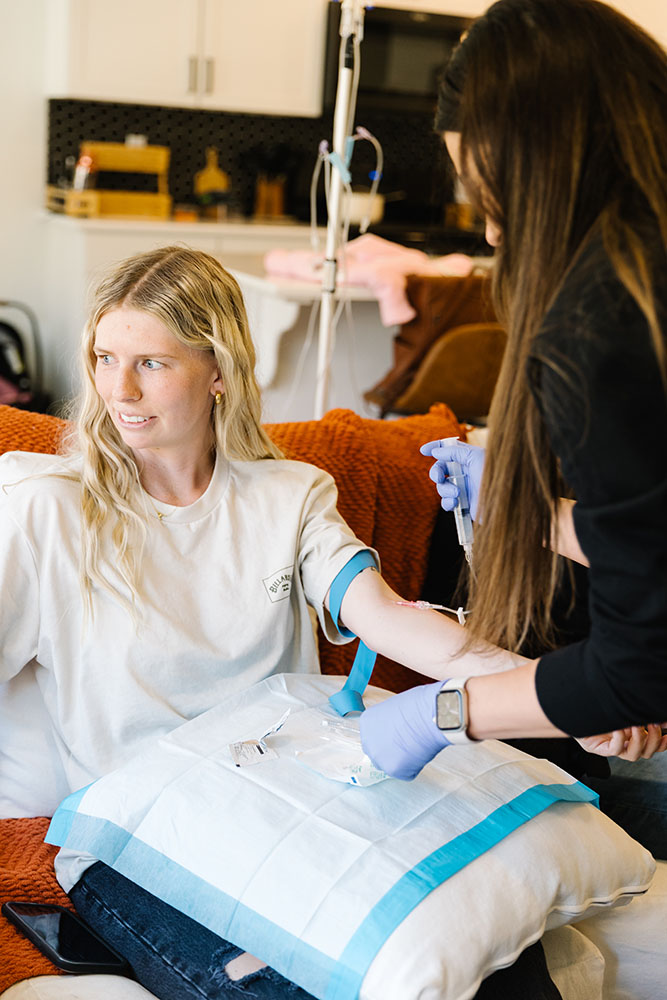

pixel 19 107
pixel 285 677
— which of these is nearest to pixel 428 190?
pixel 19 107

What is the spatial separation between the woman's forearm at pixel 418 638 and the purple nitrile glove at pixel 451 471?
0.48 ft

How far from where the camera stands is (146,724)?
4.33 ft

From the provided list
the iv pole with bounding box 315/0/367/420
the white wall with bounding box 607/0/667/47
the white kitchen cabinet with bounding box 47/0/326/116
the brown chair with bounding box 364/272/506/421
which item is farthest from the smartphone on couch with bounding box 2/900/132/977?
the white wall with bounding box 607/0/667/47

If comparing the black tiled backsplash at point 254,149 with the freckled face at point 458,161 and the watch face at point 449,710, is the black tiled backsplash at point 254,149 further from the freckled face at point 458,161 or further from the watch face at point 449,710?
the watch face at point 449,710

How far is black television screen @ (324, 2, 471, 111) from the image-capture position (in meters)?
4.59

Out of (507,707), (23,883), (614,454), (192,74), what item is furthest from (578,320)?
(192,74)

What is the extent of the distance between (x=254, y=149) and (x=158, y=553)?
12.9 feet

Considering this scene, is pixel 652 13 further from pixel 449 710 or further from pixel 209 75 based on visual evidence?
pixel 449 710

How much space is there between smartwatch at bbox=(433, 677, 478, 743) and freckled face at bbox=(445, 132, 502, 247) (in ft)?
1.38

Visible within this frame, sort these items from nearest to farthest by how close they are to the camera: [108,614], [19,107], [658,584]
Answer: [658,584], [108,614], [19,107]

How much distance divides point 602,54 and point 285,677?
0.80 meters

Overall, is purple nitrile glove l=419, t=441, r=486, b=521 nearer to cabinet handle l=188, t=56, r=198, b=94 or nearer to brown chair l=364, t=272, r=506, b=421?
brown chair l=364, t=272, r=506, b=421

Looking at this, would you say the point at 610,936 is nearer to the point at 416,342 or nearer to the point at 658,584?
the point at 658,584

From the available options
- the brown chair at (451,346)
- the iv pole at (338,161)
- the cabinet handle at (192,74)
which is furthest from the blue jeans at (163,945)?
the cabinet handle at (192,74)
